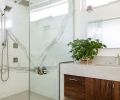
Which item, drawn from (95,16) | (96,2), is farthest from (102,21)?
(96,2)

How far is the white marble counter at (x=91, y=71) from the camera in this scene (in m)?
1.75

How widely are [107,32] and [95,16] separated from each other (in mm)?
357

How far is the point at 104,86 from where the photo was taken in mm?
1832

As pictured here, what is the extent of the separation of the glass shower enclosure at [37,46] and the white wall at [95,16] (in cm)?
13

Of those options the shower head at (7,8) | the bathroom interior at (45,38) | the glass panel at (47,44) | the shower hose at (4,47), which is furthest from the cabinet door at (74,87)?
the shower head at (7,8)

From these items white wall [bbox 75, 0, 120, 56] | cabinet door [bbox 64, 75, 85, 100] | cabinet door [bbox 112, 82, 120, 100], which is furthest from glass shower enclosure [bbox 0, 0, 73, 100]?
cabinet door [bbox 112, 82, 120, 100]

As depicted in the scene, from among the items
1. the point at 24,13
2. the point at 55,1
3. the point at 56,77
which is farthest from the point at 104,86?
the point at 24,13

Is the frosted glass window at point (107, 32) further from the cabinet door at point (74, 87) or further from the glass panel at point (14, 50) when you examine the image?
the glass panel at point (14, 50)

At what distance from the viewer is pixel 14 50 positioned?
120 inches

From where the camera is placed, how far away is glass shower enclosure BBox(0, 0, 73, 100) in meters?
2.68

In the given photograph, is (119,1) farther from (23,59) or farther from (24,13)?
(23,59)

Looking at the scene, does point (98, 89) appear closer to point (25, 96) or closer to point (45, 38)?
point (45, 38)

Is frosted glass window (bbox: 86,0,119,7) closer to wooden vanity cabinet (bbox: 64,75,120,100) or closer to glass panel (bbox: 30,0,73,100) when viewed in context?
glass panel (bbox: 30,0,73,100)

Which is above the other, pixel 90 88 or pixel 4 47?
pixel 4 47
